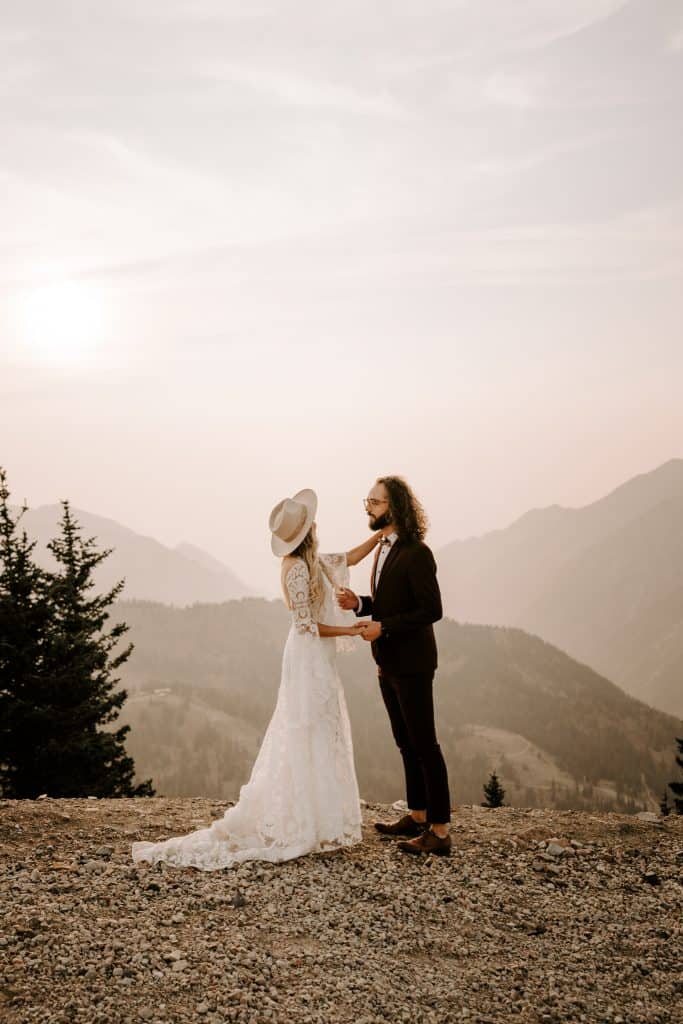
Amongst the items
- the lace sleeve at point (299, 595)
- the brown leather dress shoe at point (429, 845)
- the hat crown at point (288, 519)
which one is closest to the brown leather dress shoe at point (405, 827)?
the brown leather dress shoe at point (429, 845)

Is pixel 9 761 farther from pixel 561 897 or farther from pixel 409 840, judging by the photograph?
pixel 561 897

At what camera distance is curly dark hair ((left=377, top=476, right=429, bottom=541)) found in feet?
26.3

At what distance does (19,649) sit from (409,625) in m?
20.9

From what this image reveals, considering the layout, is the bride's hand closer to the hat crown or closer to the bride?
the bride

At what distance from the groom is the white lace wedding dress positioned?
0.53m

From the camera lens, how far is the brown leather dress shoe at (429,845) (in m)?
8.17

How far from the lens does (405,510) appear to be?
806 centimetres

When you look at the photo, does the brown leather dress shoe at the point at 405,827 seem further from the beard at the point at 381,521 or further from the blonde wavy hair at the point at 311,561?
the beard at the point at 381,521

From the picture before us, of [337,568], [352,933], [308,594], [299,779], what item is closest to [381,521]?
[337,568]

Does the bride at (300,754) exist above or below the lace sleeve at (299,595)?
below

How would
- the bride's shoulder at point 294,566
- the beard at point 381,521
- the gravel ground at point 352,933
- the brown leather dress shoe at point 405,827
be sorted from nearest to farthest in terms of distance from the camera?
the gravel ground at point 352,933 < the bride's shoulder at point 294,566 < the beard at point 381,521 < the brown leather dress shoe at point 405,827

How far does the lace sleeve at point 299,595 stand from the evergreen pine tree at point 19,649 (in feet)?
60.3

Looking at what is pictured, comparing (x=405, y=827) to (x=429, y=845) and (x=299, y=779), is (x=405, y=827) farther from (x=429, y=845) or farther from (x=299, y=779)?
(x=299, y=779)

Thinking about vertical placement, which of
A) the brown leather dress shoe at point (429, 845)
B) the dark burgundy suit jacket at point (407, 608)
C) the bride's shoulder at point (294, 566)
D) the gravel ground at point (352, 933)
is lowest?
the gravel ground at point (352, 933)
